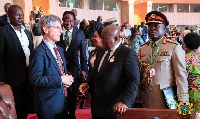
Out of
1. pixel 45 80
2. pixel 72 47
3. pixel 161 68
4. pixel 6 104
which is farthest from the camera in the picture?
pixel 72 47

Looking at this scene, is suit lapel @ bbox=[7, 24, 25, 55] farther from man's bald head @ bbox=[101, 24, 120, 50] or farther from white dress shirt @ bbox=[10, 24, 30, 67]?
man's bald head @ bbox=[101, 24, 120, 50]

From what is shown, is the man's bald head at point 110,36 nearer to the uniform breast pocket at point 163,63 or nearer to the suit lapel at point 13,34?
the uniform breast pocket at point 163,63

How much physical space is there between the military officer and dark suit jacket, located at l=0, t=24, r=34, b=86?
1.41 meters

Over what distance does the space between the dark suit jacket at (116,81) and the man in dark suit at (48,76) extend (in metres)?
0.33

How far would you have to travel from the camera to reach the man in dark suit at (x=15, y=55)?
3.25 meters

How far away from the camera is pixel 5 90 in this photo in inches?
89.0

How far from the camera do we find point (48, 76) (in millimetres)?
2510

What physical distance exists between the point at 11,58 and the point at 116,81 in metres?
1.43

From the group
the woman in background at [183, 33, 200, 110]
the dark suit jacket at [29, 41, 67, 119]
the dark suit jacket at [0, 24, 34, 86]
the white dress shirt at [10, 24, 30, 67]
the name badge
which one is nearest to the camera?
the dark suit jacket at [29, 41, 67, 119]

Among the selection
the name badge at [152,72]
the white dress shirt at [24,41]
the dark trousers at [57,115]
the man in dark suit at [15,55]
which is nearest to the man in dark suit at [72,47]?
the white dress shirt at [24,41]

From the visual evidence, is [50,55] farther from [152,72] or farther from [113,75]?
[152,72]

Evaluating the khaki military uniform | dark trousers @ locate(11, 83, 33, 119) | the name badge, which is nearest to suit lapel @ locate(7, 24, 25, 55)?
dark trousers @ locate(11, 83, 33, 119)

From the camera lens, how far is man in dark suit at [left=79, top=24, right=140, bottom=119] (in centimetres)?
232

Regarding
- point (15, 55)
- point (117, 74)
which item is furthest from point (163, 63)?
point (15, 55)
